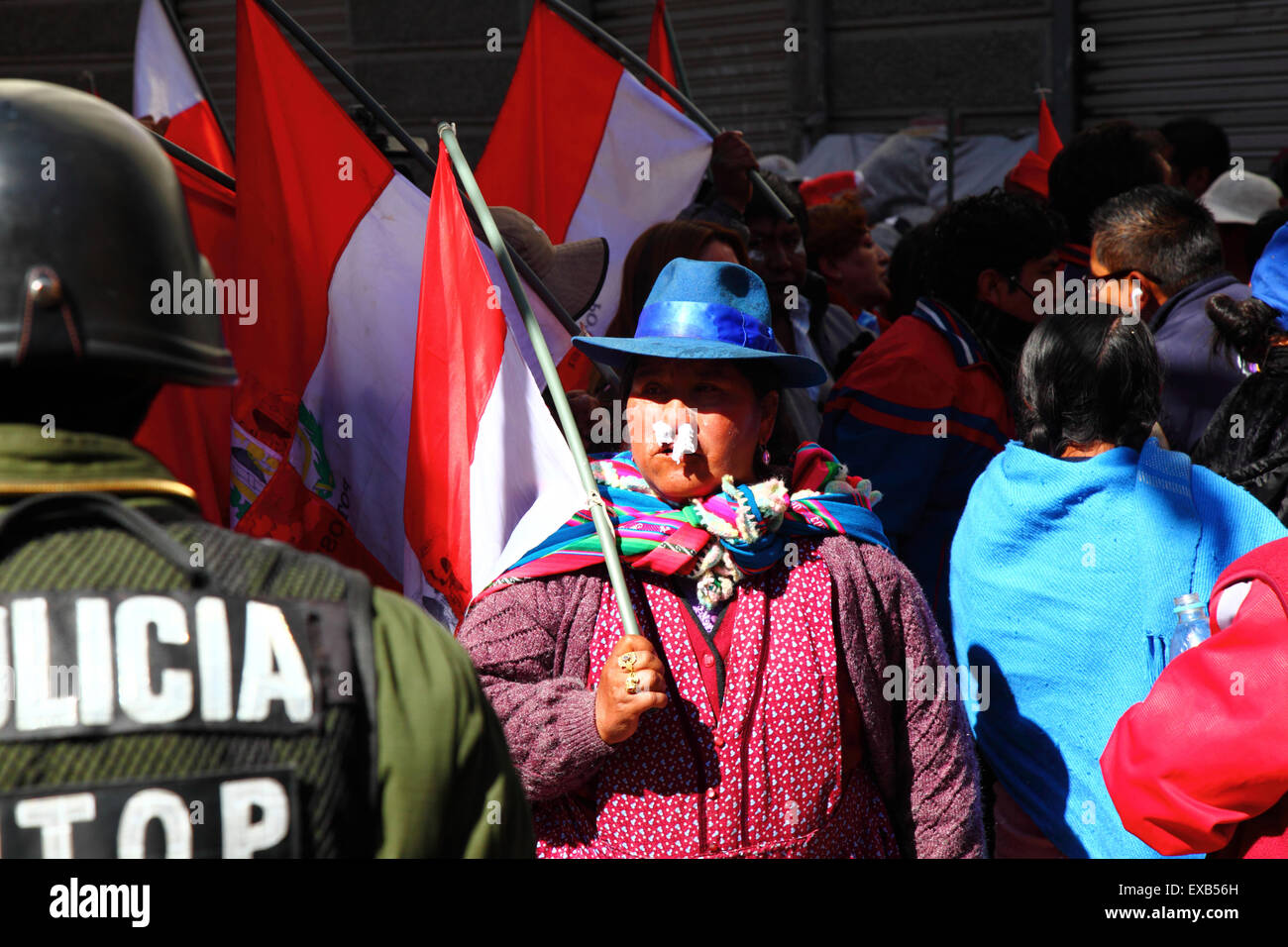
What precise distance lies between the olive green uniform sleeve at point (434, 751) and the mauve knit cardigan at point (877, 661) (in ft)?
3.35

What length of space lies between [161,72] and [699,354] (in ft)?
12.8

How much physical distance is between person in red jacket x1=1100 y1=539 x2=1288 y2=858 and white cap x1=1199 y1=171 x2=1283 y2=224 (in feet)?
14.8

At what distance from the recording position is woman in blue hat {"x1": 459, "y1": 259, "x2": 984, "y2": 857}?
2.48 meters

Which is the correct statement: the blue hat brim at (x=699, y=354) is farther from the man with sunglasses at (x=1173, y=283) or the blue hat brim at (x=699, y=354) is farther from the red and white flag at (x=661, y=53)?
the red and white flag at (x=661, y=53)

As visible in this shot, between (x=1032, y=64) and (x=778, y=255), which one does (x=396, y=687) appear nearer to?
(x=778, y=255)

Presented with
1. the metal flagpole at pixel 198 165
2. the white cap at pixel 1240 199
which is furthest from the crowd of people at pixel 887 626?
the white cap at pixel 1240 199

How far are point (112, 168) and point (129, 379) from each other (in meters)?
0.21

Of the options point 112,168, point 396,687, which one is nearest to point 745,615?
point 396,687

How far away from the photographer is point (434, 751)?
1.41m

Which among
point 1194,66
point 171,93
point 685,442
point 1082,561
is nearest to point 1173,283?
point 1082,561

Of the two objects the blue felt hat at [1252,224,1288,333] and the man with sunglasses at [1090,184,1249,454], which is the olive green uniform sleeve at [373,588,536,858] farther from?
the man with sunglasses at [1090,184,1249,454]

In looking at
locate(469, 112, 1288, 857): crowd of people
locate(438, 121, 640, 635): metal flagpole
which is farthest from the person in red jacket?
locate(438, 121, 640, 635): metal flagpole

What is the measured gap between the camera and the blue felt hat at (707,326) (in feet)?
8.84

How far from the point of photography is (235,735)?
1.34 m
